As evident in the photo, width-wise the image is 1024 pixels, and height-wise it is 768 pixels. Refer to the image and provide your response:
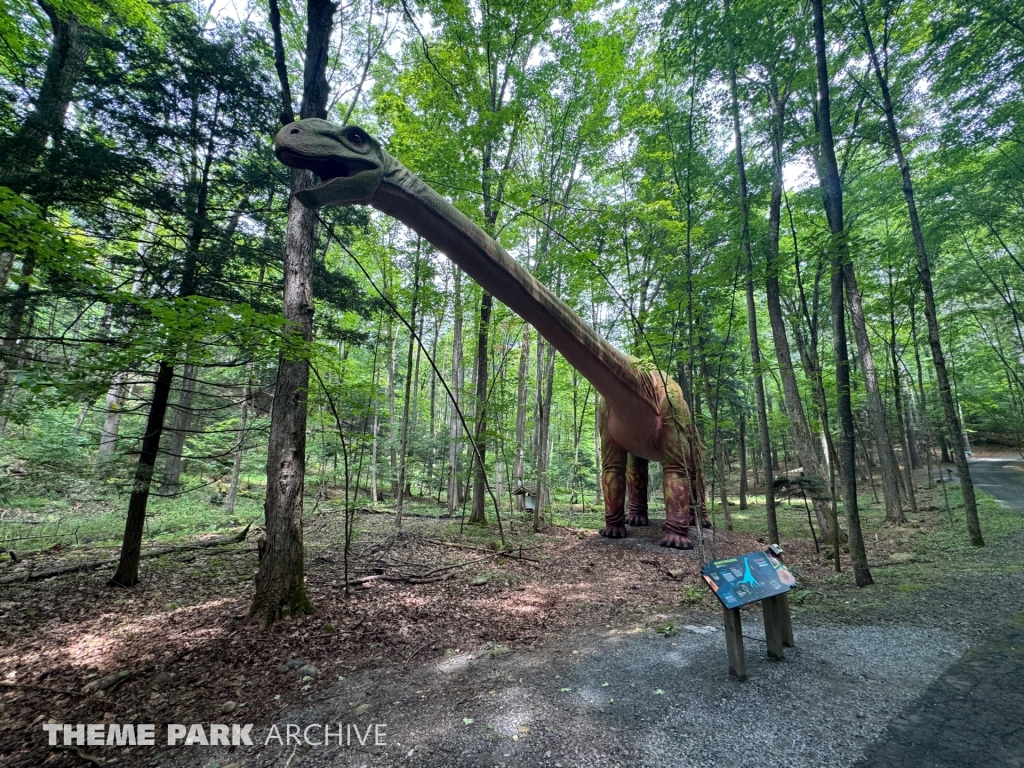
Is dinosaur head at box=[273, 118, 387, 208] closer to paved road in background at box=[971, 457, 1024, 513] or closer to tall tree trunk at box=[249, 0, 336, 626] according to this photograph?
tall tree trunk at box=[249, 0, 336, 626]

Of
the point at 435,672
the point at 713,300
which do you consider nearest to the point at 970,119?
the point at 713,300

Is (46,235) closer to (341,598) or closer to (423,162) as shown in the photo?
(341,598)

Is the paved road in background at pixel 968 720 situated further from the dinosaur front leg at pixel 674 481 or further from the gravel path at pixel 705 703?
the dinosaur front leg at pixel 674 481

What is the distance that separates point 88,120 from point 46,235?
12.5ft

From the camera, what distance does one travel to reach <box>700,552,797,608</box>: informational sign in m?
2.77

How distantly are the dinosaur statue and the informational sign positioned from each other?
1533 millimetres

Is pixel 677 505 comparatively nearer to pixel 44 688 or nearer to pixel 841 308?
pixel 841 308

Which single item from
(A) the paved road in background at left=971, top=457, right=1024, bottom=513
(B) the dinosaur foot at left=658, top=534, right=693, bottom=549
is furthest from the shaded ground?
(A) the paved road in background at left=971, top=457, right=1024, bottom=513

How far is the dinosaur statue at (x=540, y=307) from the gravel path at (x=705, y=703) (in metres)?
1.89

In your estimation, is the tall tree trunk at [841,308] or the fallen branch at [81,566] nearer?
the tall tree trunk at [841,308]

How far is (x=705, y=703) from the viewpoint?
8.16 feet

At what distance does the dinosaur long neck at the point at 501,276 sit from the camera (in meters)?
Result: 3.60

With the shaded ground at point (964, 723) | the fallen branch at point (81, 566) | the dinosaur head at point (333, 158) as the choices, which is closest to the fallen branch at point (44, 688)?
the fallen branch at point (81, 566)

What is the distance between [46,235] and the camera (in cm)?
254
